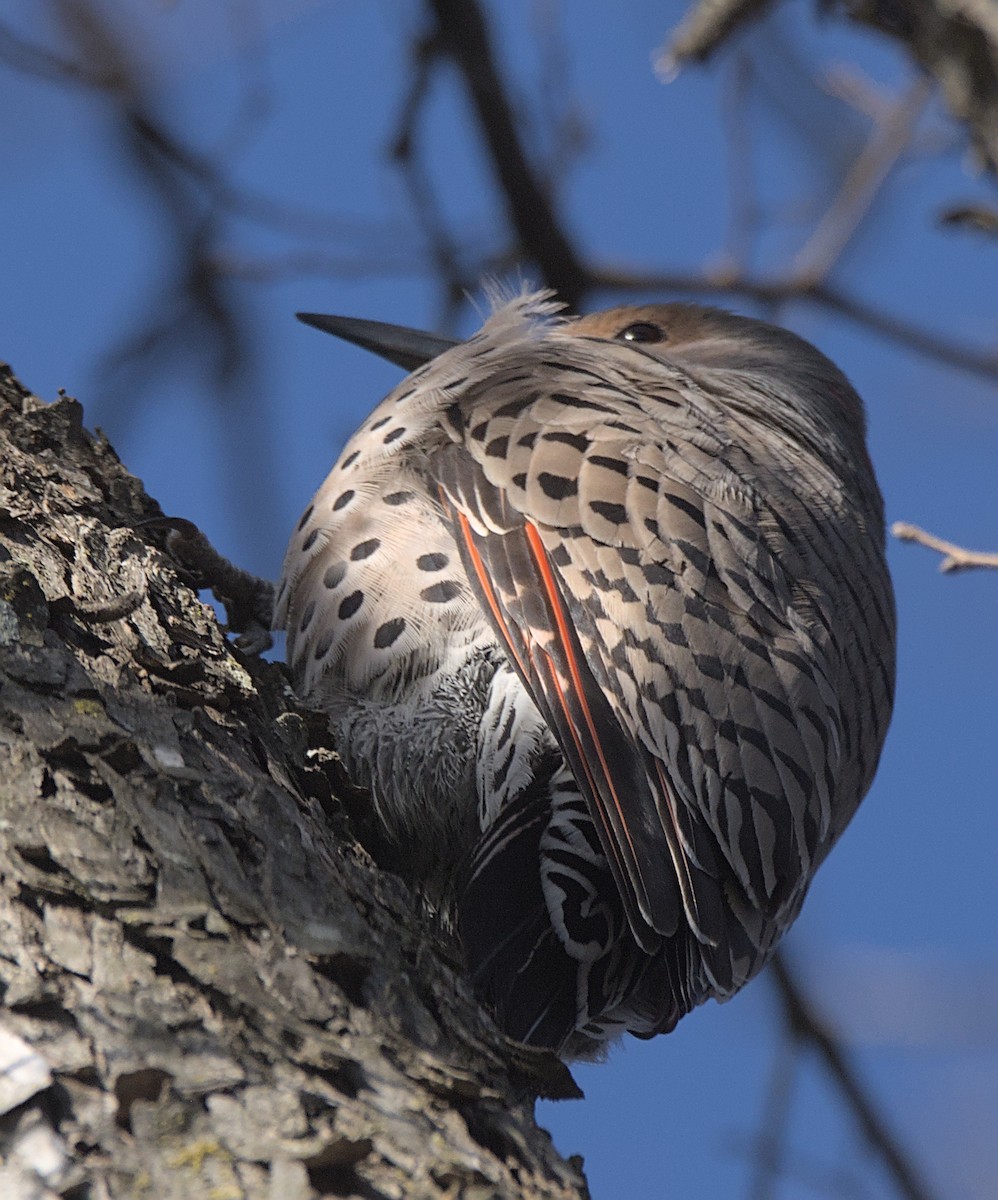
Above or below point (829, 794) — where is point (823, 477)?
above

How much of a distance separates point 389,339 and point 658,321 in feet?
3.00

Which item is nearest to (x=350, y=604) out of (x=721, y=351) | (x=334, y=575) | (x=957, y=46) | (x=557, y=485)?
(x=334, y=575)

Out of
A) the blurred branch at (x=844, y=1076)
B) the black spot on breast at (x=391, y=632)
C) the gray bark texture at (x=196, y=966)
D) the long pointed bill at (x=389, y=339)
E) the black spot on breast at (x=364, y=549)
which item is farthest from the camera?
the long pointed bill at (x=389, y=339)

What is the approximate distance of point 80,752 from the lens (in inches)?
72.0

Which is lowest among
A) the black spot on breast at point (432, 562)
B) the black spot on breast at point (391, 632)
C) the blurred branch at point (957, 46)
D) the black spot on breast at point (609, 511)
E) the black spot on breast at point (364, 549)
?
the black spot on breast at point (391, 632)

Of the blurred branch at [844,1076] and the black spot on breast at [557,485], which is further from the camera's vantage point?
the blurred branch at [844,1076]

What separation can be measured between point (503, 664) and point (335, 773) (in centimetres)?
56

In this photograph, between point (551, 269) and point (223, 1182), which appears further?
point (551, 269)

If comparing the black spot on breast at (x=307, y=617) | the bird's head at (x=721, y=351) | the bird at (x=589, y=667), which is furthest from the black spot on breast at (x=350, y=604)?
the bird's head at (x=721, y=351)

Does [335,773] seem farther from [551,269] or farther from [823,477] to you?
[551,269]

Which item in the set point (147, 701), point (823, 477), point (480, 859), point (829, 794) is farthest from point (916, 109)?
point (147, 701)

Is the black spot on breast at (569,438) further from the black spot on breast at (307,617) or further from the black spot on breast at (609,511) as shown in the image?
the black spot on breast at (307,617)

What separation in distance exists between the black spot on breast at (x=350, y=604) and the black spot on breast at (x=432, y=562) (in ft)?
0.45

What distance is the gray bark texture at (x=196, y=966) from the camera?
4.60 feet
